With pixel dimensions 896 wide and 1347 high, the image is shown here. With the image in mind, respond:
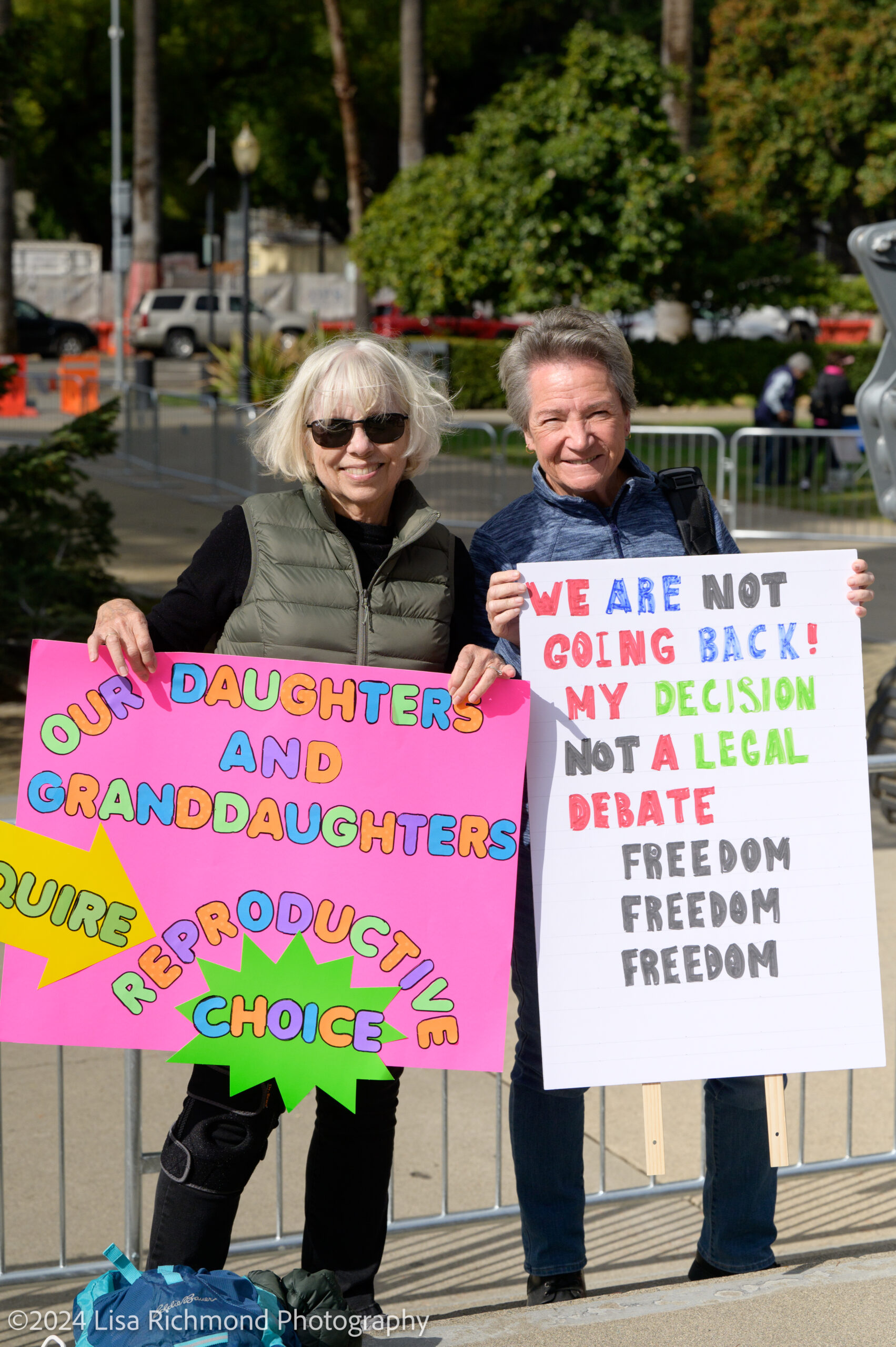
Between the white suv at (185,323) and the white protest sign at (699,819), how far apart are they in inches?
1454

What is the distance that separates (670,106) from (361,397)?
22486 millimetres

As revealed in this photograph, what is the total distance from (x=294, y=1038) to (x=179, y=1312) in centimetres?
49

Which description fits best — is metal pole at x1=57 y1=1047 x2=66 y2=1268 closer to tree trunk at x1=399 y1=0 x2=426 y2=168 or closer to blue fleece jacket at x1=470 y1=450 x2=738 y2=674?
blue fleece jacket at x1=470 y1=450 x2=738 y2=674

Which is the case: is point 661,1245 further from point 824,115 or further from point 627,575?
point 824,115

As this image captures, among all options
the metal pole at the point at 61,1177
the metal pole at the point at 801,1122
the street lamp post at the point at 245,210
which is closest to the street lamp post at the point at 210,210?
the street lamp post at the point at 245,210

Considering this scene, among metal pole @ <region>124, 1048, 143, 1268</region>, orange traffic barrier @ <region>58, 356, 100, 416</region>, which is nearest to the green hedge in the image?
orange traffic barrier @ <region>58, 356, 100, 416</region>

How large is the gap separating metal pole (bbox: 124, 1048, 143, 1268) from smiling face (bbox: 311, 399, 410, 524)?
1.21m

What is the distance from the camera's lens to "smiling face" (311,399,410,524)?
2.63 meters

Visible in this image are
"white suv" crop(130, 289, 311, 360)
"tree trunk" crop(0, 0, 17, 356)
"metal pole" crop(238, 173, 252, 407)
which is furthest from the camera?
"white suv" crop(130, 289, 311, 360)

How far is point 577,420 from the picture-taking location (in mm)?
2736

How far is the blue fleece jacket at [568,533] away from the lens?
9.33 feet

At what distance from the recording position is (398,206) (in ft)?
68.8

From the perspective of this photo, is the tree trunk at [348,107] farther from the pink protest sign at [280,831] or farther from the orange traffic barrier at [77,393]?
the pink protest sign at [280,831]

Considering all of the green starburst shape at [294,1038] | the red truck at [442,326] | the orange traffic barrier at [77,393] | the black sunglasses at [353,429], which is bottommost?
the green starburst shape at [294,1038]
